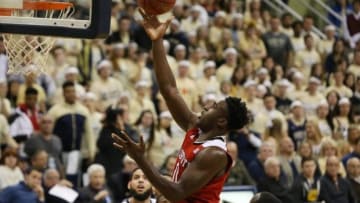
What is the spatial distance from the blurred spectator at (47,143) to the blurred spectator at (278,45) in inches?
243

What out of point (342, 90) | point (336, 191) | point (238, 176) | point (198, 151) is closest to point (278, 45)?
point (342, 90)

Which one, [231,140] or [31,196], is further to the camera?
[231,140]

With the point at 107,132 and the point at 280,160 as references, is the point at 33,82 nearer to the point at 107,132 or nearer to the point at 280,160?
the point at 107,132

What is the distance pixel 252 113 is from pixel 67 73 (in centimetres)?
271

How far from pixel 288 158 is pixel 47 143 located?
3071 mm

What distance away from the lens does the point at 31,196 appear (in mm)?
10242

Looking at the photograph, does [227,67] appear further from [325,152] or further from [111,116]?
[111,116]

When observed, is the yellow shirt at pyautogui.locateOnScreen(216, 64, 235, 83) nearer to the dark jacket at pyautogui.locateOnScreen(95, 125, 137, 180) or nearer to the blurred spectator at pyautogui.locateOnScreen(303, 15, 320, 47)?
the blurred spectator at pyautogui.locateOnScreen(303, 15, 320, 47)

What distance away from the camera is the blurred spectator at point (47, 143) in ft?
37.5

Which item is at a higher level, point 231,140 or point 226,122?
point 226,122

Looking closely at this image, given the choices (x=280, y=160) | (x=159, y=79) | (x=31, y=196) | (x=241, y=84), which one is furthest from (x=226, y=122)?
(x=241, y=84)

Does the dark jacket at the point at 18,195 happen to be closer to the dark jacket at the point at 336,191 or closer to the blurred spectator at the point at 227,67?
the dark jacket at the point at 336,191

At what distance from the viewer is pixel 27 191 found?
10.3 meters

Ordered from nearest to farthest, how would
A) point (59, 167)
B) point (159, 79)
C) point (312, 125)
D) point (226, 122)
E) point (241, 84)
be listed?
1. point (226, 122)
2. point (159, 79)
3. point (59, 167)
4. point (312, 125)
5. point (241, 84)
